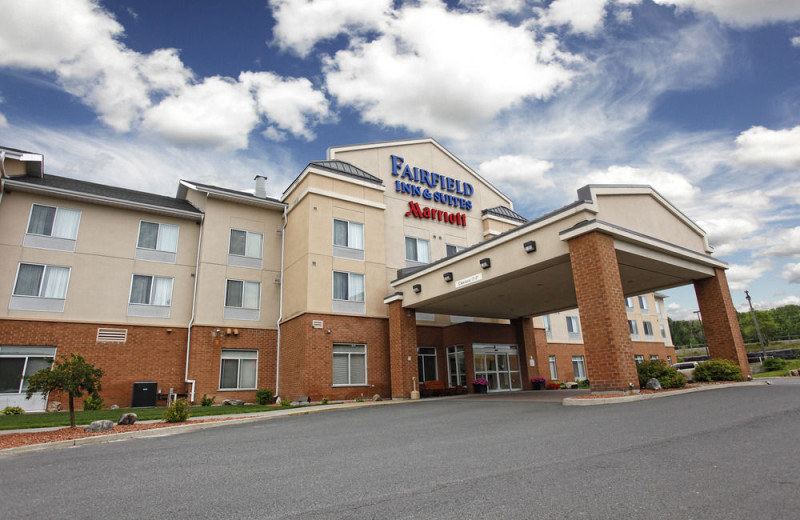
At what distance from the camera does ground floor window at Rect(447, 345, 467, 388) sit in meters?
22.9

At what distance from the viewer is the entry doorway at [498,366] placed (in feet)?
76.1

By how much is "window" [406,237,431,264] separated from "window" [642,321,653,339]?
27.3 meters

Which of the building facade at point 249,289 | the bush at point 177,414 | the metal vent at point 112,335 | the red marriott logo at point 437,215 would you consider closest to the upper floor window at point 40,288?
the building facade at point 249,289

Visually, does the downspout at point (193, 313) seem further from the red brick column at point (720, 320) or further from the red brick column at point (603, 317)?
the red brick column at point (720, 320)

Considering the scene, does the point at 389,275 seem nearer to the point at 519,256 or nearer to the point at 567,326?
the point at 519,256

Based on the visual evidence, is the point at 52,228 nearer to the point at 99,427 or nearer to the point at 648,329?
the point at 99,427

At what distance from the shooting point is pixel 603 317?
1102cm

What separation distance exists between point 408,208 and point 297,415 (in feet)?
44.9

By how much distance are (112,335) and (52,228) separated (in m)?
5.19

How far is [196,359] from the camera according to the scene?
62.7 feet

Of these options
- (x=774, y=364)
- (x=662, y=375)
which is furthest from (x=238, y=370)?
(x=774, y=364)

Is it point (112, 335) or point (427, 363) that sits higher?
point (112, 335)

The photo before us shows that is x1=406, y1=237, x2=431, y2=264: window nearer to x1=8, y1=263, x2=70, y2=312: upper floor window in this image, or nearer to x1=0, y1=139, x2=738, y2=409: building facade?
x1=0, y1=139, x2=738, y2=409: building facade

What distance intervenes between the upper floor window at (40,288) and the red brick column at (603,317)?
19750mm
